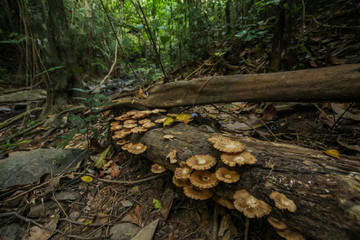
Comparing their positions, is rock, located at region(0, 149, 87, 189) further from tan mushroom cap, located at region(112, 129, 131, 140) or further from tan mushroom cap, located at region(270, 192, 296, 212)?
tan mushroom cap, located at region(270, 192, 296, 212)

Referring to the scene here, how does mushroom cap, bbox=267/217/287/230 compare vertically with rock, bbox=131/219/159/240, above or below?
above

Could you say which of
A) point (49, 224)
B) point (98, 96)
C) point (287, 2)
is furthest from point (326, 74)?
point (49, 224)

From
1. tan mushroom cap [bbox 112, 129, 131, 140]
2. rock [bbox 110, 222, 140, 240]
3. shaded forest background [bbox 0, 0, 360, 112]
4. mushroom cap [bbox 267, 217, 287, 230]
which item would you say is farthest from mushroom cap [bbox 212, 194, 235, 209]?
shaded forest background [bbox 0, 0, 360, 112]

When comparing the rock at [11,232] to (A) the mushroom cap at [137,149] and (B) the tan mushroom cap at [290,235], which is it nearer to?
(A) the mushroom cap at [137,149]

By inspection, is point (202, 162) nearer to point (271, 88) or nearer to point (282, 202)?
point (282, 202)

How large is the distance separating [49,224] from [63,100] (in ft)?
14.7

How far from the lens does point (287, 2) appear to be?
3404mm

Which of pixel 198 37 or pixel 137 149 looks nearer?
pixel 137 149

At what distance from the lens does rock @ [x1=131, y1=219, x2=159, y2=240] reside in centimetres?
188

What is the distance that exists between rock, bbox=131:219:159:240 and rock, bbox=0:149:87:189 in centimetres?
197

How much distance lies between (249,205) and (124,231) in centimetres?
153

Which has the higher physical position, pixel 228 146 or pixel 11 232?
pixel 228 146

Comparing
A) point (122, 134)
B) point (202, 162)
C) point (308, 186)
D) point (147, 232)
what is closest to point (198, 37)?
point (122, 134)

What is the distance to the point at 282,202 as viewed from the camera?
4.54 ft
